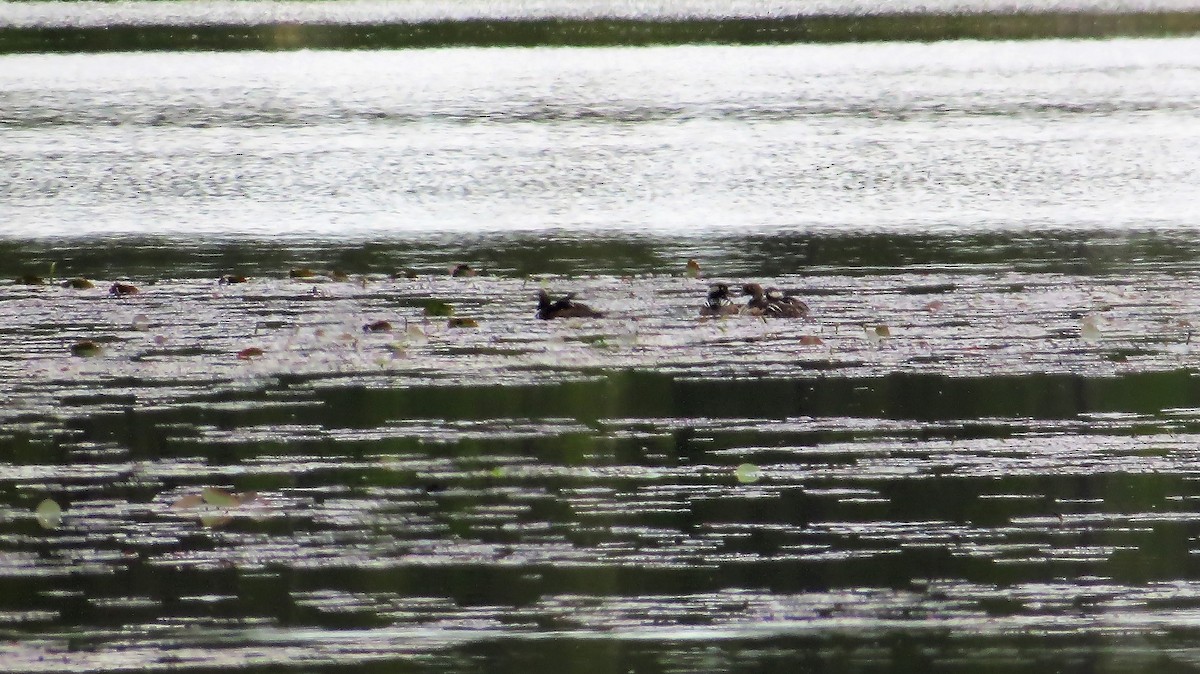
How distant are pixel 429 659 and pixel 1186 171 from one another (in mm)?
14716

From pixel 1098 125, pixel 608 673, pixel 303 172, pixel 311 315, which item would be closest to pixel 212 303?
pixel 311 315

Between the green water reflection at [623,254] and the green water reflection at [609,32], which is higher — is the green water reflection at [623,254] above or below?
above

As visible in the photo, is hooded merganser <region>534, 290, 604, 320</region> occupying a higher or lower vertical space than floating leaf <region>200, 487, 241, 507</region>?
lower

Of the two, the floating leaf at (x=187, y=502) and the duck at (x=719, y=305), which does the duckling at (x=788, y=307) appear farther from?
the floating leaf at (x=187, y=502)

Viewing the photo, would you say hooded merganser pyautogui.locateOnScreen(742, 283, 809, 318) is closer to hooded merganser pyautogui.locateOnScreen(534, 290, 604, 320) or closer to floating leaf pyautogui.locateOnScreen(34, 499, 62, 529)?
hooded merganser pyautogui.locateOnScreen(534, 290, 604, 320)

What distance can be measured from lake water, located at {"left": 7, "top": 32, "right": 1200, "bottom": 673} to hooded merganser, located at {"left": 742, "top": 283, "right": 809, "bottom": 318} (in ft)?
0.84

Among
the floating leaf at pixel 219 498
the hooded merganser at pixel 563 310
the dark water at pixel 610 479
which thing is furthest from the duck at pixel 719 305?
the floating leaf at pixel 219 498

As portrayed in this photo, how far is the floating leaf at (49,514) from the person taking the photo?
6.44m

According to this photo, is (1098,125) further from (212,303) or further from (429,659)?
(429,659)

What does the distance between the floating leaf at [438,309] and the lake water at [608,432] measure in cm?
4

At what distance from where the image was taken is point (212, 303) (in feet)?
35.2

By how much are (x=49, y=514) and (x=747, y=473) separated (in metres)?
2.65

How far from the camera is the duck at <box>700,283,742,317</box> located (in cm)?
991

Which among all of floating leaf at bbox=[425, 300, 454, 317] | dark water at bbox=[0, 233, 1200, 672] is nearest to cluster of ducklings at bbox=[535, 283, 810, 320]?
dark water at bbox=[0, 233, 1200, 672]
